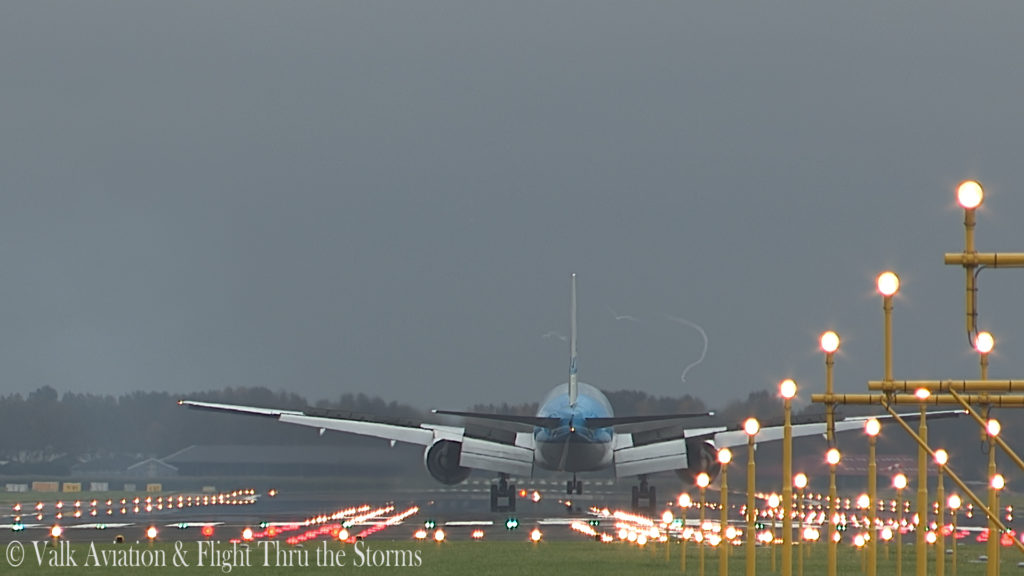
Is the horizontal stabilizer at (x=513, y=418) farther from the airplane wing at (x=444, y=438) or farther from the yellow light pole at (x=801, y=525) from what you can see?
the yellow light pole at (x=801, y=525)

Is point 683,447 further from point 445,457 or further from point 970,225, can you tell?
point 970,225

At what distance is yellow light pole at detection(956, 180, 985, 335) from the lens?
17.1m

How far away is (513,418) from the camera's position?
56438 mm

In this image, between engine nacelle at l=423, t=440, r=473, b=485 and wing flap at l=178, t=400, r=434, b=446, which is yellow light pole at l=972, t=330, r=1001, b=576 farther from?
wing flap at l=178, t=400, r=434, b=446

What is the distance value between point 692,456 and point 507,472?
726cm

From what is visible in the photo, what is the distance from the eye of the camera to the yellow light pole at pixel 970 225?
672 inches

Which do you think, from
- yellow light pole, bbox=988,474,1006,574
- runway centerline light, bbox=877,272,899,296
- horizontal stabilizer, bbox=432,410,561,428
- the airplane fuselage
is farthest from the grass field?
the airplane fuselage

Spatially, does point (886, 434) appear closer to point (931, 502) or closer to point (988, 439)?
point (931, 502)

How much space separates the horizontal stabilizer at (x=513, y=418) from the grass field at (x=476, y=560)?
30.1 ft

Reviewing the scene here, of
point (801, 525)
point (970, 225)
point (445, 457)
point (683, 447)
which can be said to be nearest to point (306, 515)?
point (445, 457)

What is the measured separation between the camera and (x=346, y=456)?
87812mm

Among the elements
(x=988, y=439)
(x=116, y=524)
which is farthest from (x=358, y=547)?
(x=988, y=439)

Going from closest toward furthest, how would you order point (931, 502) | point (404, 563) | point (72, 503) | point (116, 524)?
point (404, 563) < point (116, 524) < point (72, 503) < point (931, 502)

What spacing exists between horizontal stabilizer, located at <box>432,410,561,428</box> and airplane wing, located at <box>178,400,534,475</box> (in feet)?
13.9
